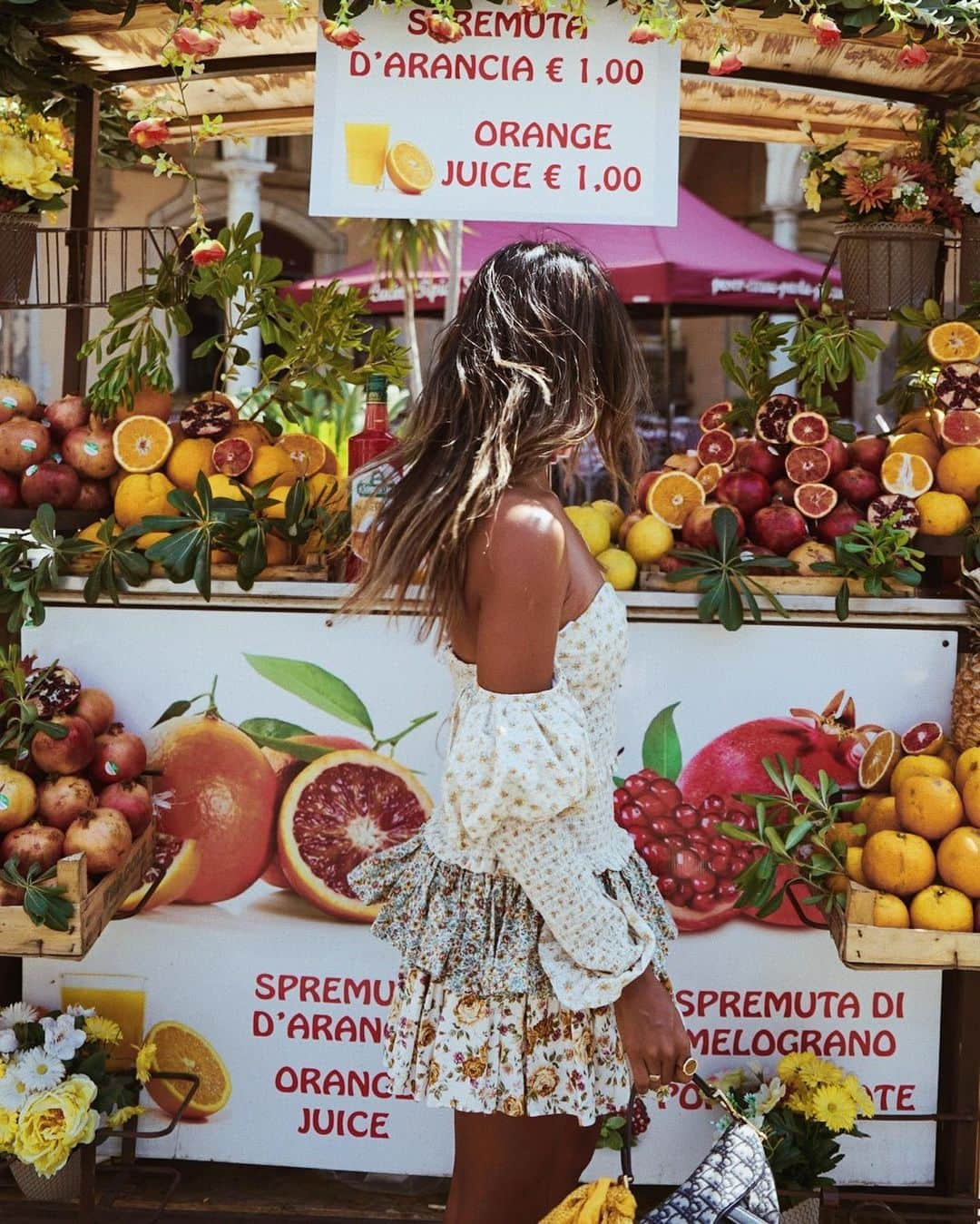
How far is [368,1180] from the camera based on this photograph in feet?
10.7

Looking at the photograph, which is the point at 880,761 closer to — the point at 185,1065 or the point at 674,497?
the point at 674,497

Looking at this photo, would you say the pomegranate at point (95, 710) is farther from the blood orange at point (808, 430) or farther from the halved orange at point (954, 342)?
the halved orange at point (954, 342)

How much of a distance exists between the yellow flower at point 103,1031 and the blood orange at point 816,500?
6.56 ft

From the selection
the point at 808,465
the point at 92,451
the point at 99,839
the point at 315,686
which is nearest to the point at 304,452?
the point at 92,451

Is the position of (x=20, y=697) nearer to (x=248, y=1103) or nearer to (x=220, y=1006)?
(x=220, y=1006)

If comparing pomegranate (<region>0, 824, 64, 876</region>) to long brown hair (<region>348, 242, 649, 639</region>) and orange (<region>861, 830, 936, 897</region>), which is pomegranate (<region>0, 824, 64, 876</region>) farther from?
orange (<region>861, 830, 936, 897</region>)

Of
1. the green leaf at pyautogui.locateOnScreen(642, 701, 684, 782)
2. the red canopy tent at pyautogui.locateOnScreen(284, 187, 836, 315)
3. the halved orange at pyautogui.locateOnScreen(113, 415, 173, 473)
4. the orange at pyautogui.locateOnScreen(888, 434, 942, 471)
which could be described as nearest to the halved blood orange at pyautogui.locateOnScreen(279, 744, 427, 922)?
the green leaf at pyautogui.locateOnScreen(642, 701, 684, 782)

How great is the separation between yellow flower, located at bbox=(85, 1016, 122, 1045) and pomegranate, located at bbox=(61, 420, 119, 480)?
4.18ft

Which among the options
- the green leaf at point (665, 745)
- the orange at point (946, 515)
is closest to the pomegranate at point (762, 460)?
the orange at point (946, 515)

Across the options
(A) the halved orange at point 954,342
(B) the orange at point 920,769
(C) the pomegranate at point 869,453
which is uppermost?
(A) the halved orange at point 954,342

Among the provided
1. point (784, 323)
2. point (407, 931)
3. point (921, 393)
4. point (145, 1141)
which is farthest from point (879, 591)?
A: point (145, 1141)

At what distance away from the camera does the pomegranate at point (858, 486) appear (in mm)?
3172

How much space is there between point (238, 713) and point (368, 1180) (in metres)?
1.18

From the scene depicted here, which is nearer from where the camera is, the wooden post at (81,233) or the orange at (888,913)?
the orange at (888,913)
